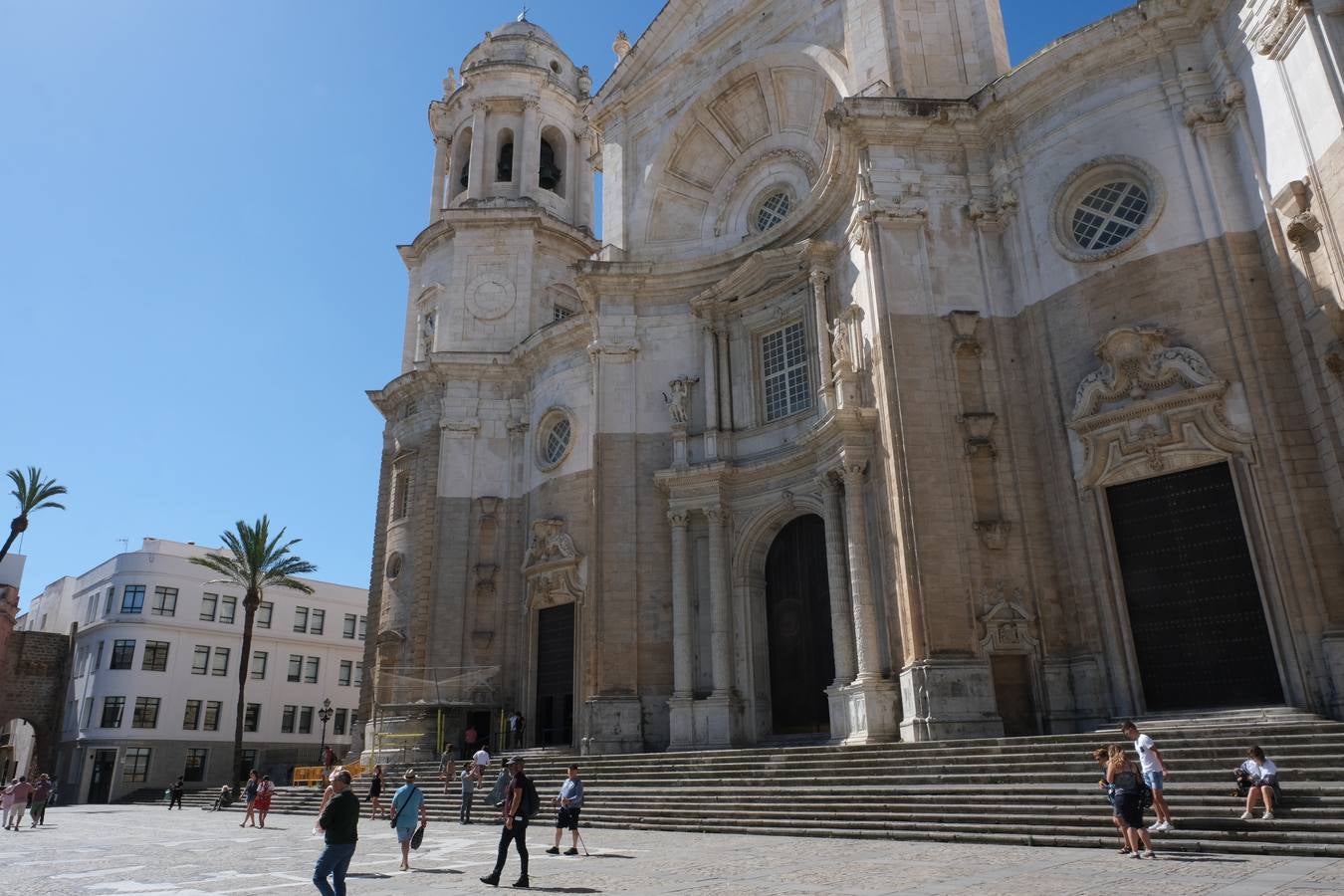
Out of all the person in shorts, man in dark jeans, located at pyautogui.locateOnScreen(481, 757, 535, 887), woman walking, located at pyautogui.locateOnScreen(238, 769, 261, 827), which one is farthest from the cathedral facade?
man in dark jeans, located at pyautogui.locateOnScreen(481, 757, 535, 887)

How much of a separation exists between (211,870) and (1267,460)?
1770 centimetres

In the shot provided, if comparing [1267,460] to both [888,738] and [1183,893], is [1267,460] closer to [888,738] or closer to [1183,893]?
[888,738]

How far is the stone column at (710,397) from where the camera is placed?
2611 cm

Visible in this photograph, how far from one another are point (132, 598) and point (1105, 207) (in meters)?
49.6

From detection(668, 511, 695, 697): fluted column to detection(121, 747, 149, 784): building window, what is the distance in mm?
35187

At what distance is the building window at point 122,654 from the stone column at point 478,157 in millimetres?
29844

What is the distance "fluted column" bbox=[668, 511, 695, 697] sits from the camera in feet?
80.6

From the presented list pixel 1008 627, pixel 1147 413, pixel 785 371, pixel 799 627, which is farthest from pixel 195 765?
pixel 1147 413

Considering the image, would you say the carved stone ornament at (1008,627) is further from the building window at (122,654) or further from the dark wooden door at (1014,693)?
the building window at (122,654)

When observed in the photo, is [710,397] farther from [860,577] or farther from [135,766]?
[135,766]

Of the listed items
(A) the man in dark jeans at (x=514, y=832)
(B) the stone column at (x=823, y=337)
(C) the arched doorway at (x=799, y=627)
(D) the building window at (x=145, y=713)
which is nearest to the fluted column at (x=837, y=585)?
(C) the arched doorway at (x=799, y=627)

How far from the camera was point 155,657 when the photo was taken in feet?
163

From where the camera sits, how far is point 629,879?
33.5 feet

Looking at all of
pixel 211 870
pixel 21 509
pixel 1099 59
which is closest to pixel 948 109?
pixel 1099 59
